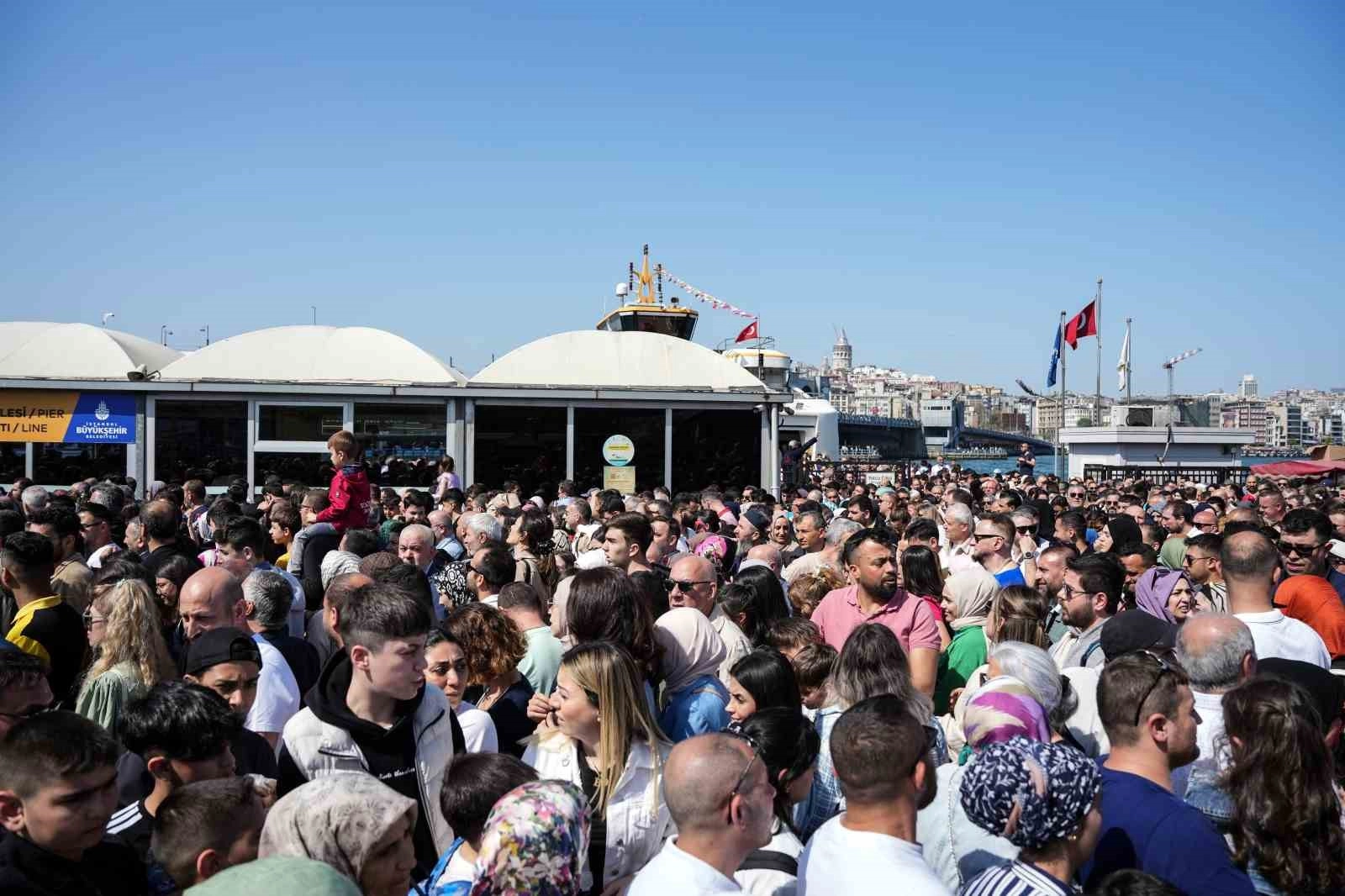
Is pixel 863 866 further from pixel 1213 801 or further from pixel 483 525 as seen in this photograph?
pixel 483 525

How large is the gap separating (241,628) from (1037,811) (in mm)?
3578

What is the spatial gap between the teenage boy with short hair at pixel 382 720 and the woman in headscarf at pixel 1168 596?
4.50m

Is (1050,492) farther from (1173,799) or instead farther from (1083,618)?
(1173,799)

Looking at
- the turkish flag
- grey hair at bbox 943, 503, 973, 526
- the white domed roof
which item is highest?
the turkish flag

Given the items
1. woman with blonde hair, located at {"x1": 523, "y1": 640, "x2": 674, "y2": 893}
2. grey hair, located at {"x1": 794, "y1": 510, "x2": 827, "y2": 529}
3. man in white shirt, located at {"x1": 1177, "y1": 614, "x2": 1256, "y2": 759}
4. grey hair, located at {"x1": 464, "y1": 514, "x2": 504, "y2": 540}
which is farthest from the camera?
grey hair, located at {"x1": 794, "y1": 510, "x2": 827, "y2": 529}

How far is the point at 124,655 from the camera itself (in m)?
4.39

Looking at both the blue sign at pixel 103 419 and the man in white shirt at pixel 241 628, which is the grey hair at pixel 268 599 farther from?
the blue sign at pixel 103 419

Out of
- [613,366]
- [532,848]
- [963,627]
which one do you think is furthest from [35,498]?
[613,366]

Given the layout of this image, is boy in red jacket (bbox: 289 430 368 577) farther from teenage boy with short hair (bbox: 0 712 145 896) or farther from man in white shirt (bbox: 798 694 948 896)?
man in white shirt (bbox: 798 694 948 896)

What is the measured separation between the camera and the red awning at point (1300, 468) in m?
21.2

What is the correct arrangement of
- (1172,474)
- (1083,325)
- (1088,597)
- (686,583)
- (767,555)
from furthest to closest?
1. (1083,325)
2. (1172,474)
3. (767,555)
4. (1088,597)
5. (686,583)

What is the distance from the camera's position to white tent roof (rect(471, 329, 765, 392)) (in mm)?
18438

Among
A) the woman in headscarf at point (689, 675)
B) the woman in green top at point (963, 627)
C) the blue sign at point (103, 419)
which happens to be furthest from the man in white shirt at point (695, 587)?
the blue sign at point (103, 419)

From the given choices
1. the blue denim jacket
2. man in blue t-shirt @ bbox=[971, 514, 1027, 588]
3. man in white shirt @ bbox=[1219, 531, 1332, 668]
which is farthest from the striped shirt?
man in blue t-shirt @ bbox=[971, 514, 1027, 588]
